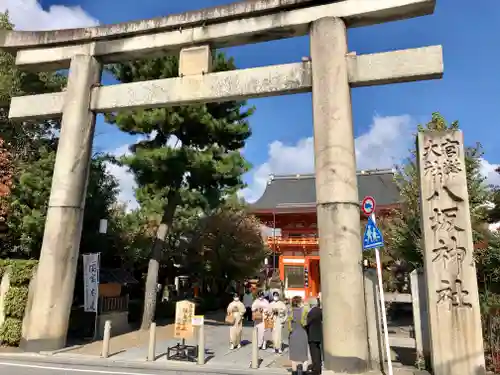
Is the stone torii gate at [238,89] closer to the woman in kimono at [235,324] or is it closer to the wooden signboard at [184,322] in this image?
the wooden signboard at [184,322]

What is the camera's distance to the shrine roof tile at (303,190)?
95.6 ft

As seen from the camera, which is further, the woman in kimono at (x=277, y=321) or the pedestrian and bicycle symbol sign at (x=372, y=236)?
the woman in kimono at (x=277, y=321)

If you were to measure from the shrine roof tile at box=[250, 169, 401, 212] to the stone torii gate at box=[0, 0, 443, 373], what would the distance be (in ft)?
62.3

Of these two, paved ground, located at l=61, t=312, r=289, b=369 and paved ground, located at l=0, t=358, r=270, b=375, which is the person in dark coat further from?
paved ground, located at l=0, t=358, r=270, b=375

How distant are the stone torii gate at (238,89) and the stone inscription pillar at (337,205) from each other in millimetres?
20

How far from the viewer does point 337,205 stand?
8086 mm

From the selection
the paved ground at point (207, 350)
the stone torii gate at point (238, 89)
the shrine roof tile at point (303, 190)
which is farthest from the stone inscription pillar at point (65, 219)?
the shrine roof tile at point (303, 190)

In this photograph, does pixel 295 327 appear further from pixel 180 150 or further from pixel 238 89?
pixel 180 150

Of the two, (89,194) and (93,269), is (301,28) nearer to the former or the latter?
(93,269)

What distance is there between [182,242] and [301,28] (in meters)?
14.5

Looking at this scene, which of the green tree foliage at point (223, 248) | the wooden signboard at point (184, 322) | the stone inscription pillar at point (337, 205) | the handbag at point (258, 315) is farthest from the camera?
the green tree foliage at point (223, 248)

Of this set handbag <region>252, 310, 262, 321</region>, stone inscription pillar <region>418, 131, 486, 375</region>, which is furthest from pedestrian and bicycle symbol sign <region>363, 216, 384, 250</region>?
handbag <region>252, 310, 262, 321</region>

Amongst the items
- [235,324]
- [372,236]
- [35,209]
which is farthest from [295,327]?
[35,209]

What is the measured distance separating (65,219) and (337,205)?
21.5ft
